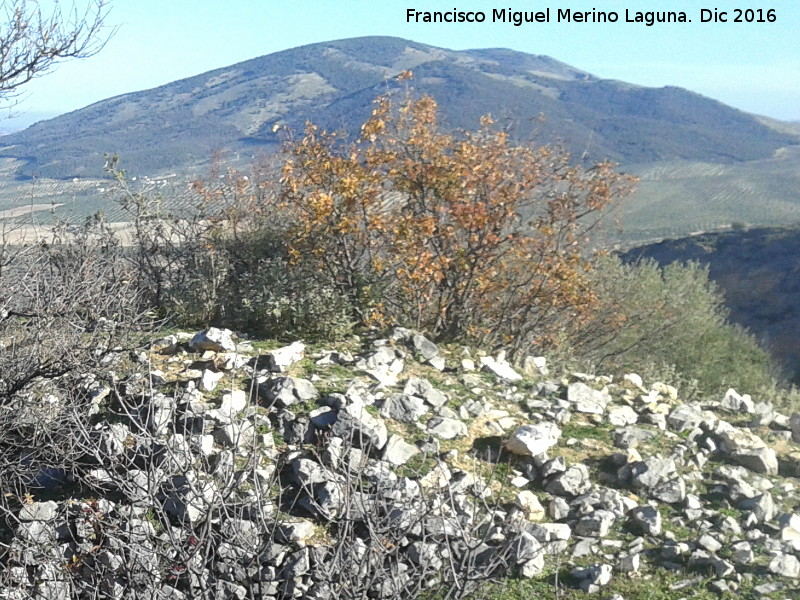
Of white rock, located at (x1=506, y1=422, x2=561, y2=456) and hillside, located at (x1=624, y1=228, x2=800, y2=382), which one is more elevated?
white rock, located at (x1=506, y1=422, x2=561, y2=456)

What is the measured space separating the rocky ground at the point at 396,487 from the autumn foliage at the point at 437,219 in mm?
897

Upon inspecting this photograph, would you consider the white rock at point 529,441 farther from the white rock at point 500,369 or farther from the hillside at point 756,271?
the hillside at point 756,271

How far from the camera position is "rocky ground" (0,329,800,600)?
395 cm

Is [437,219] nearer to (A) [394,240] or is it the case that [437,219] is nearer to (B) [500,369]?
(A) [394,240]

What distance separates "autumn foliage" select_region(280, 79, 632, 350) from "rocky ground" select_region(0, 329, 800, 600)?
0.90m

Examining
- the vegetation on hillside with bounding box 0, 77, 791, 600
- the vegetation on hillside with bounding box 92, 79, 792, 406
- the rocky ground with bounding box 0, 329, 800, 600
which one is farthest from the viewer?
the vegetation on hillside with bounding box 92, 79, 792, 406

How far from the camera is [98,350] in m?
6.14

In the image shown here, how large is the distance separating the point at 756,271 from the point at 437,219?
127 ft

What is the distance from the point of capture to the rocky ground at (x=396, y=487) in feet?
13.0

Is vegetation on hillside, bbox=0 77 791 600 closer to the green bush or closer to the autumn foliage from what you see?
the autumn foliage

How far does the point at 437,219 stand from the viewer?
25.1 ft

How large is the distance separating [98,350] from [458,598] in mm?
3797

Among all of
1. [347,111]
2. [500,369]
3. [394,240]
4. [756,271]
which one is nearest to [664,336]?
[500,369]

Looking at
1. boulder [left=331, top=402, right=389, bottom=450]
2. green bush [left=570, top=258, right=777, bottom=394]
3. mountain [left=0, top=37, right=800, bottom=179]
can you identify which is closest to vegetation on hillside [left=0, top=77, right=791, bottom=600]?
boulder [left=331, top=402, right=389, bottom=450]
